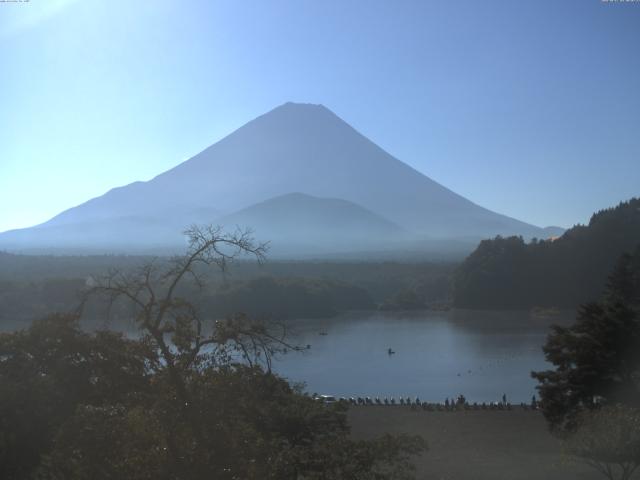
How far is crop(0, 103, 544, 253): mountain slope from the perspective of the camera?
4055 inches

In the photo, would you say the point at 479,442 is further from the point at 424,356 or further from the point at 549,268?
the point at 549,268

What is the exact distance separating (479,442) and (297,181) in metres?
97.6

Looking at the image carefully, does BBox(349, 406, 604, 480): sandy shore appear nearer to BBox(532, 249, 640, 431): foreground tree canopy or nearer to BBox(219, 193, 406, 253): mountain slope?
BBox(532, 249, 640, 431): foreground tree canopy

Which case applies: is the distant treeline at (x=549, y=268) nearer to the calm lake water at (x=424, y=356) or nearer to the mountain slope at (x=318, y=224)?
the calm lake water at (x=424, y=356)

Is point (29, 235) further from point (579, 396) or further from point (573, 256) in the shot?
point (579, 396)

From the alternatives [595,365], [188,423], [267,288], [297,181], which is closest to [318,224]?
[297,181]

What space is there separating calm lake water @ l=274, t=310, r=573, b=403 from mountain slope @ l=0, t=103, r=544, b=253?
242 ft

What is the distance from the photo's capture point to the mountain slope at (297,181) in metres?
103

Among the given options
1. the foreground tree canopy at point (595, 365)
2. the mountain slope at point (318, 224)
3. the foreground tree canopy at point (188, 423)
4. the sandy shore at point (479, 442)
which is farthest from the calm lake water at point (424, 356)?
the mountain slope at point (318, 224)

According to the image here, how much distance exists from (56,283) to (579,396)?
71.5 ft

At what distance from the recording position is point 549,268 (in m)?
31.9

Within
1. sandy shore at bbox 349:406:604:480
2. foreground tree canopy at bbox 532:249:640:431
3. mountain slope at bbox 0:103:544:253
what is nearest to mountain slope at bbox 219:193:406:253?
mountain slope at bbox 0:103:544:253

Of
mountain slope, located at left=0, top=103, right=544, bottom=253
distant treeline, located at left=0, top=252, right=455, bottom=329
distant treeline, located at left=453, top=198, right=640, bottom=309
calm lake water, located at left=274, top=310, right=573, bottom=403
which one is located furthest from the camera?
mountain slope, located at left=0, top=103, right=544, bottom=253

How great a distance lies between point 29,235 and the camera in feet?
397
